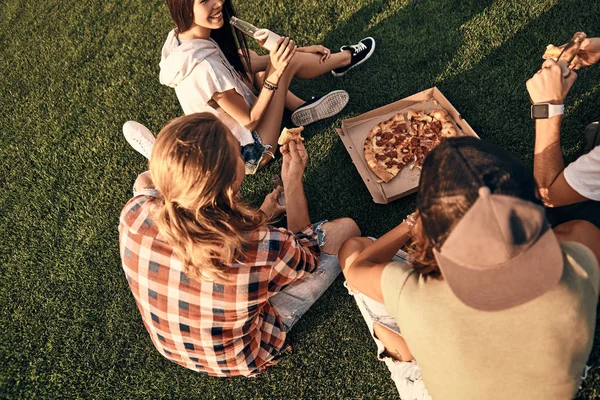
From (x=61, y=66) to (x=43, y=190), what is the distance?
4.85 feet

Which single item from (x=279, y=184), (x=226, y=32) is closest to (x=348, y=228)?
(x=279, y=184)

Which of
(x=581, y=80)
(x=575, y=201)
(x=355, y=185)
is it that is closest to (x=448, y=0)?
(x=581, y=80)

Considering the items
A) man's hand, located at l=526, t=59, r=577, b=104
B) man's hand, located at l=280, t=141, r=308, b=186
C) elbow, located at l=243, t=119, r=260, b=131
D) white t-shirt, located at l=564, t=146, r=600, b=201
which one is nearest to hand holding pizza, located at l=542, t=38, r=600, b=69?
man's hand, located at l=526, t=59, r=577, b=104

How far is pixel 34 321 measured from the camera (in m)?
3.65

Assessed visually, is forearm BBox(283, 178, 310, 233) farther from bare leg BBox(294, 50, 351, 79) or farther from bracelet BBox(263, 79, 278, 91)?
bare leg BBox(294, 50, 351, 79)

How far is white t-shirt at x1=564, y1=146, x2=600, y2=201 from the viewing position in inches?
90.0

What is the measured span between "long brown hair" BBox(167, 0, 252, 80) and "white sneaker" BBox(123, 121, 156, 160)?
0.99 meters

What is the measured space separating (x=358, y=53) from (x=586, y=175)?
2.29 metres

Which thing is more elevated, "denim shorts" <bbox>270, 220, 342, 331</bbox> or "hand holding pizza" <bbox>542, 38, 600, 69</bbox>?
"hand holding pizza" <bbox>542, 38, 600, 69</bbox>

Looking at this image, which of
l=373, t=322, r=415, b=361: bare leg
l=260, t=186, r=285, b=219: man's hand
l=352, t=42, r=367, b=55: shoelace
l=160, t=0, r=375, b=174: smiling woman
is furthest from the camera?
l=352, t=42, r=367, b=55: shoelace

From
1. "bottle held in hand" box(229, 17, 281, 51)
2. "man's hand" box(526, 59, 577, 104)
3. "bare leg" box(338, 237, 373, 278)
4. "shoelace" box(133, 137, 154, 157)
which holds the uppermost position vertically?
"bottle held in hand" box(229, 17, 281, 51)

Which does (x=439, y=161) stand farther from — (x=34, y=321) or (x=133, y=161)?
(x=34, y=321)

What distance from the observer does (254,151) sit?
353cm

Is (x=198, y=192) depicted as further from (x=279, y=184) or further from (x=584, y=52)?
(x=584, y=52)
